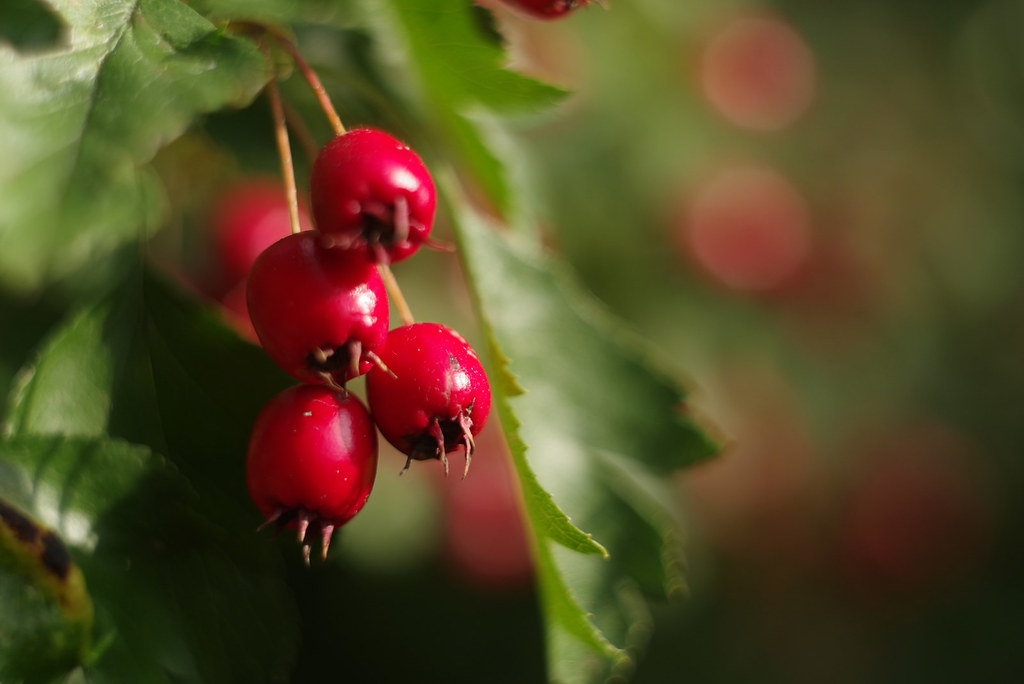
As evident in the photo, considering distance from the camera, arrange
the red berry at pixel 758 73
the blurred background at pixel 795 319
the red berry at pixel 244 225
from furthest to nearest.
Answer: the red berry at pixel 758 73, the blurred background at pixel 795 319, the red berry at pixel 244 225

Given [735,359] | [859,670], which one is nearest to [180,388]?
[735,359]

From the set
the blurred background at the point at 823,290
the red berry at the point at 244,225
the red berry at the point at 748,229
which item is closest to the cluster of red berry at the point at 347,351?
the red berry at the point at 244,225

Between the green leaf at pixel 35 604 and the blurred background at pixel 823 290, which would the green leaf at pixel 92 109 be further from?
the blurred background at pixel 823 290

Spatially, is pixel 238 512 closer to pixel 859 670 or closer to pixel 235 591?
pixel 235 591

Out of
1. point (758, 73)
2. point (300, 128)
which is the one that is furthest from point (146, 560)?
point (758, 73)

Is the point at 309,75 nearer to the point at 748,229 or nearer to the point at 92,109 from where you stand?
the point at 92,109

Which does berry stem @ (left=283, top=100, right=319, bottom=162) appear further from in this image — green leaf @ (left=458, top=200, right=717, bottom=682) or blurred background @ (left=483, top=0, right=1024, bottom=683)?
blurred background @ (left=483, top=0, right=1024, bottom=683)

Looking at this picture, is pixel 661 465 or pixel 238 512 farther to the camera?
pixel 661 465
